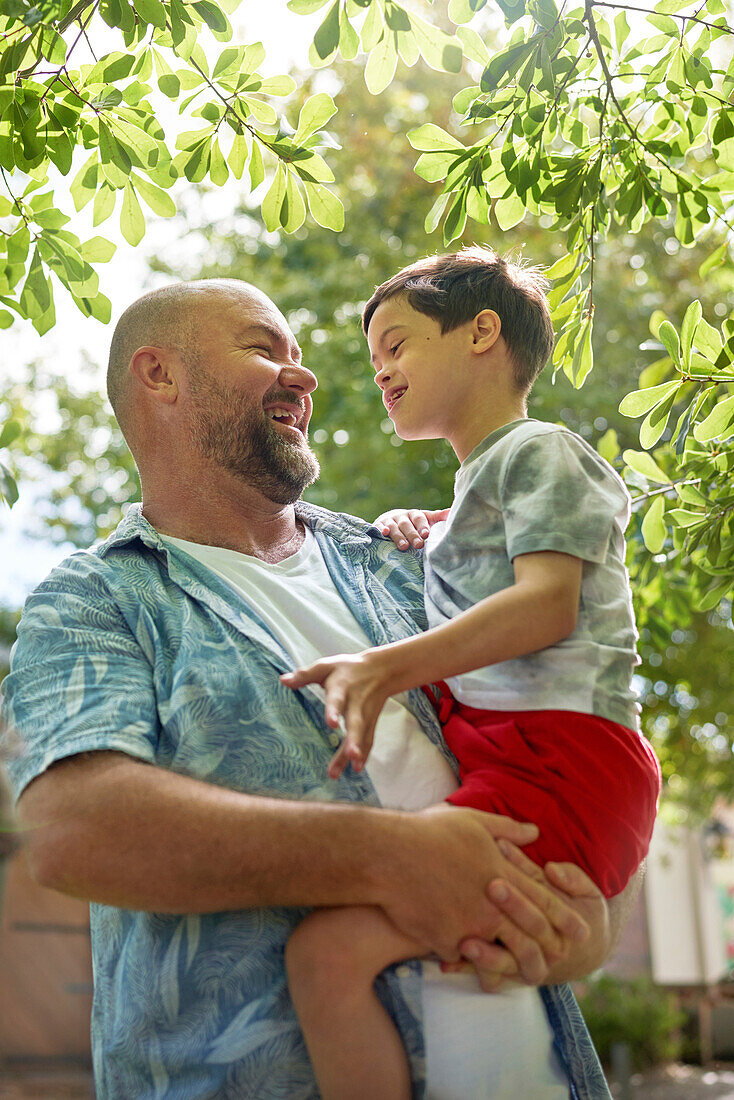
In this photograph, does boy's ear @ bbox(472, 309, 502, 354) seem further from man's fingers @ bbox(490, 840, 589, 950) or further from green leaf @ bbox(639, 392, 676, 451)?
man's fingers @ bbox(490, 840, 589, 950)

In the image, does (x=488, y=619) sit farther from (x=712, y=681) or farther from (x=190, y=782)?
(x=712, y=681)

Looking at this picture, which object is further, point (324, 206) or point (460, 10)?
point (324, 206)

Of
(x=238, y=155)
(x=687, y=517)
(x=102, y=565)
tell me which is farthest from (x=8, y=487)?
(x=687, y=517)

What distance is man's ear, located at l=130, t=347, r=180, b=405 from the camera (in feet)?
5.81

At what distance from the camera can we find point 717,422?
170 centimetres

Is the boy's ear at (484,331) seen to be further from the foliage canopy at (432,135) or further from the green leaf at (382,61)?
the green leaf at (382,61)

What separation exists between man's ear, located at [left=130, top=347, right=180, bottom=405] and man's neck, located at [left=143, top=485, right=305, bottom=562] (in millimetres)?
170

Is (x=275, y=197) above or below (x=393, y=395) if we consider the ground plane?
above

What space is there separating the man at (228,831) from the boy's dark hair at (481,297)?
42 centimetres

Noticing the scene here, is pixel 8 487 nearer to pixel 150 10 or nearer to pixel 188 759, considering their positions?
pixel 188 759

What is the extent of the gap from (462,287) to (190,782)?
2.71 ft

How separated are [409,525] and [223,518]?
32 cm

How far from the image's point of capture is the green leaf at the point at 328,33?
139 centimetres

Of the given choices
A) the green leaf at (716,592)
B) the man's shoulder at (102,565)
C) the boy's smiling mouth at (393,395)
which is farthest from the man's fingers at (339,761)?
the green leaf at (716,592)
